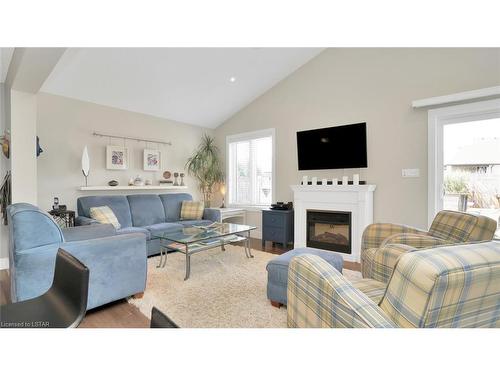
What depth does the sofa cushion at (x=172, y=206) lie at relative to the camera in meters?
4.59

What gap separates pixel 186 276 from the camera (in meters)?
2.85

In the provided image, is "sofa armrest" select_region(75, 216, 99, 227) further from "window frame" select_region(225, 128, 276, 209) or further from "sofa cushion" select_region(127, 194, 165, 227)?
"window frame" select_region(225, 128, 276, 209)

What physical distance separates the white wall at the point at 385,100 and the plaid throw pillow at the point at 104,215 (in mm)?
2774

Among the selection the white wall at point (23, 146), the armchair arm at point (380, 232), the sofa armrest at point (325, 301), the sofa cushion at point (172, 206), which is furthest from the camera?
the sofa cushion at point (172, 206)

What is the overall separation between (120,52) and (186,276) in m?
2.82

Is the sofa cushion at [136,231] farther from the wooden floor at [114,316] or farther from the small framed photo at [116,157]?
the wooden floor at [114,316]

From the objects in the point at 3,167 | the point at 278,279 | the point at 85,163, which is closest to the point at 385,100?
the point at 278,279

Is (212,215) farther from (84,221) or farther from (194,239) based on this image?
(84,221)

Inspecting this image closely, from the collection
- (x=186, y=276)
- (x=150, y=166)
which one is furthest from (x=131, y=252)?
(x=150, y=166)

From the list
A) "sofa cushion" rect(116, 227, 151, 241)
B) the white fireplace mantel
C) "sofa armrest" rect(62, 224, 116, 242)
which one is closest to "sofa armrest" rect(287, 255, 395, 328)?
"sofa armrest" rect(62, 224, 116, 242)

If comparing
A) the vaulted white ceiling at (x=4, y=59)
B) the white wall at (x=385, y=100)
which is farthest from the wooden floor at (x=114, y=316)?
the white wall at (x=385, y=100)

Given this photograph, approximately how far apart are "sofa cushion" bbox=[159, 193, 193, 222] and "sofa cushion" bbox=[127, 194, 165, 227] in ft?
0.30
